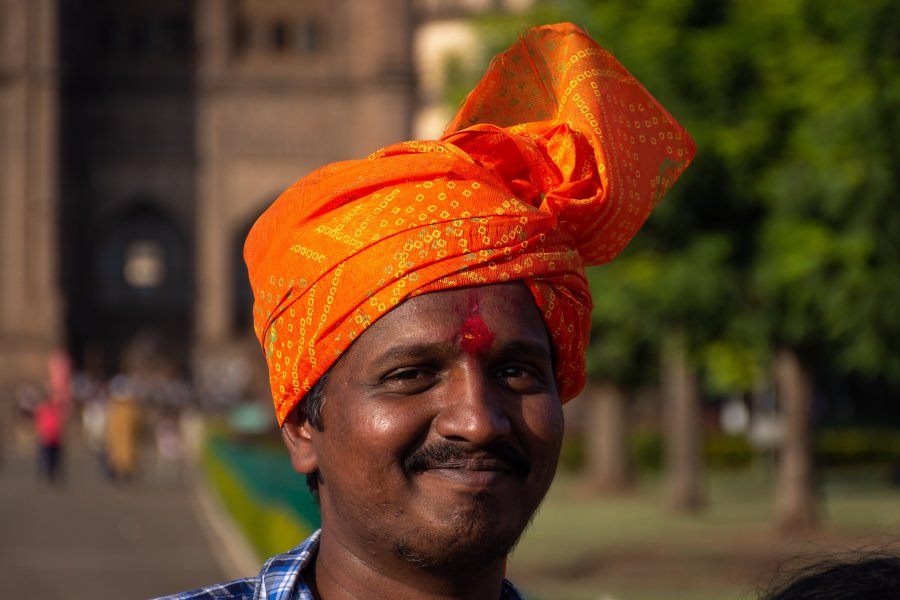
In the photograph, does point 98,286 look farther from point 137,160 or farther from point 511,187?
point 511,187

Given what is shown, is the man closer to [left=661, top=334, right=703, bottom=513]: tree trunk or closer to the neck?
the neck

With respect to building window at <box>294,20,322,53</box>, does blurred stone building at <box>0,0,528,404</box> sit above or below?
below

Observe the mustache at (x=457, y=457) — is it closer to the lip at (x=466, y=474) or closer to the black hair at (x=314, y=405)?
the lip at (x=466, y=474)

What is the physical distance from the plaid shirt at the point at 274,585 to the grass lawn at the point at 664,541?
229 inches

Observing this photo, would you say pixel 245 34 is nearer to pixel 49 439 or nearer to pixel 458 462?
pixel 49 439

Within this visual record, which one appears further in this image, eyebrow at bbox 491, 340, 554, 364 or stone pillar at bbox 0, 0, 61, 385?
stone pillar at bbox 0, 0, 61, 385

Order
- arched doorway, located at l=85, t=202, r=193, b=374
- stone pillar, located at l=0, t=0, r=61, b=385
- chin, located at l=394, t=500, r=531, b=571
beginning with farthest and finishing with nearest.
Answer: arched doorway, located at l=85, t=202, r=193, b=374, stone pillar, located at l=0, t=0, r=61, b=385, chin, located at l=394, t=500, r=531, b=571

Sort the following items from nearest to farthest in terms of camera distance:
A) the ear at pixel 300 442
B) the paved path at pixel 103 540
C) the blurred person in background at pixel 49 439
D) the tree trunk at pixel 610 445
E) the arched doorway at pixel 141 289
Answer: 1. the ear at pixel 300 442
2. the paved path at pixel 103 540
3. the tree trunk at pixel 610 445
4. the blurred person in background at pixel 49 439
5. the arched doorway at pixel 141 289

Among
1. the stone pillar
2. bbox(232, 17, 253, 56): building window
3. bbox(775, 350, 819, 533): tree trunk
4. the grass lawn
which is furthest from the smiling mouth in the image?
bbox(232, 17, 253, 56): building window

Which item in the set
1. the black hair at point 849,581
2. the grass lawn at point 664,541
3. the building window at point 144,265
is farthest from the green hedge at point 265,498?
the building window at point 144,265

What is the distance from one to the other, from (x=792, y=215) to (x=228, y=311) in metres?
38.2

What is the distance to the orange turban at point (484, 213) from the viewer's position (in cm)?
200

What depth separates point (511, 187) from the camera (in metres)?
2.13

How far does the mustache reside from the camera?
76.4 inches
